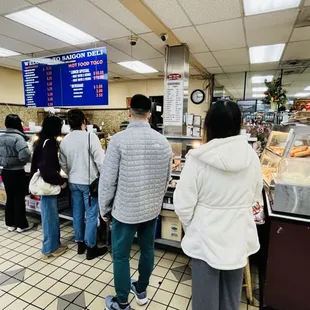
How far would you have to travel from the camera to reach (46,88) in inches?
173

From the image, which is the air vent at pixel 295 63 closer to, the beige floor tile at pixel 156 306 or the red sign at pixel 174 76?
the red sign at pixel 174 76

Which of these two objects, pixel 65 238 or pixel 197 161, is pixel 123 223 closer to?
pixel 197 161

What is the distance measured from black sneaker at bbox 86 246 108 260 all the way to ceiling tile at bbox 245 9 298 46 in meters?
3.46

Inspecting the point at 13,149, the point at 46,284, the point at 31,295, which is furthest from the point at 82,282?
the point at 13,149

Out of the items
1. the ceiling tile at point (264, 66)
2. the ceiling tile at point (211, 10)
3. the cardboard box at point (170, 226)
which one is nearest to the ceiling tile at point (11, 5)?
the ceiling tile at point (211, 10)

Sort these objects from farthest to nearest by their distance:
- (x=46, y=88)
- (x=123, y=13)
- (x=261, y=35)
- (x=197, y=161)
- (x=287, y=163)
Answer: (x=46, y=88) → (x=261, y=35) → (x=123, y=13) → (x=287, y=163) → (x=197, y=161)

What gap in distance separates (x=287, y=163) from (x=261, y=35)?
2.49 m

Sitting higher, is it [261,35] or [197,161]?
[261,35]

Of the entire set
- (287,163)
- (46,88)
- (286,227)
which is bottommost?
(286,227)

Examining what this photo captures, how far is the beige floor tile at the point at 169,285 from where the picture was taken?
2273mm

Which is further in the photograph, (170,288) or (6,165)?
(6,165)

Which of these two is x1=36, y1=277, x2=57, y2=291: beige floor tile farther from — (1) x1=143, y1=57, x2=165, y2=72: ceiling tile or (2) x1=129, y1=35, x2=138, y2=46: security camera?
(1) x1=143, y1=57, x2=165, y2=72: ceiling tile

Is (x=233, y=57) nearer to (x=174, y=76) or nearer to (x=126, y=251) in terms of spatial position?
(x=174, y=76)

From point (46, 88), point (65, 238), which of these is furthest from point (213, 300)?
point (46, 88)
